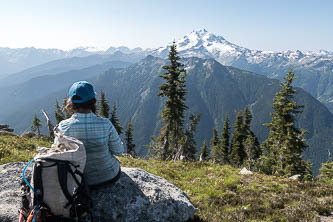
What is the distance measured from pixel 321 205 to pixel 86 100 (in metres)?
8.00

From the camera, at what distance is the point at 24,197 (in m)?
3.81

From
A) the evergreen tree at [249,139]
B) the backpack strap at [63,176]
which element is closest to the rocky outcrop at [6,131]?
the backpack strap at [63,176]

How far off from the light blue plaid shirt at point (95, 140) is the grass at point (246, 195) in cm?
295

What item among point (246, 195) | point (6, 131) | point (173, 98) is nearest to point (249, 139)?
point (173, 98)

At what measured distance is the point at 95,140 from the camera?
445cm

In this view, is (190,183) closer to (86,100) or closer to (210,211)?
(210,211)

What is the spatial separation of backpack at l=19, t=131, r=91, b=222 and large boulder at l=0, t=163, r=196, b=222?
3.10 feet

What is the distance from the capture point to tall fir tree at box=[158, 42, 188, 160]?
2869 centimetres

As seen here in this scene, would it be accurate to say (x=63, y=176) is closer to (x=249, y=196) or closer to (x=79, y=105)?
(x=79, y=105)

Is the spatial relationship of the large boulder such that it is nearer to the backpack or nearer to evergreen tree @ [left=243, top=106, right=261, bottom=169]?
the backpack

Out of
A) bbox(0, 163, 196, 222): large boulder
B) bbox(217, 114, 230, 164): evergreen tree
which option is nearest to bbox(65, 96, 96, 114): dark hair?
bbox(0, 163, 196, 222): large boulder

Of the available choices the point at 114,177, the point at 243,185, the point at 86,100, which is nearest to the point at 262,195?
A: the point at 243,185

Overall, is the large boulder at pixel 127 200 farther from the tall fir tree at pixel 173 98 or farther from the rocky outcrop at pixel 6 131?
the tall fir tree at pixel 173 98

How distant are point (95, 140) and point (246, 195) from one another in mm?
6440
